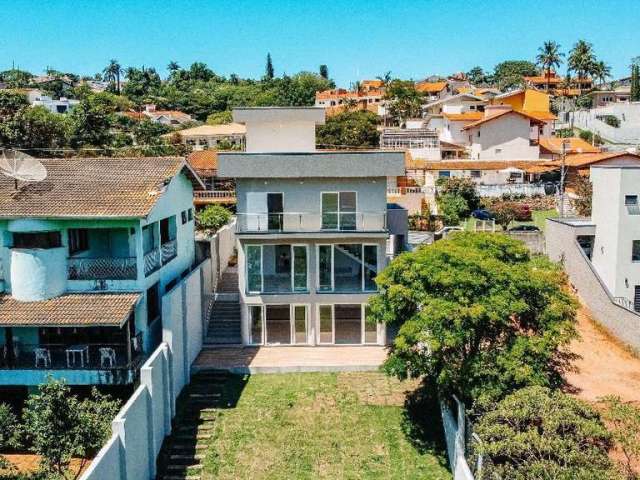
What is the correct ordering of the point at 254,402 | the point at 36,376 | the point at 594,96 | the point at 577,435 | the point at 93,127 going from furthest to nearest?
the point at 594,96, the point at 93,127, the point at 254,402, the point at 36,376, the point at 577,435

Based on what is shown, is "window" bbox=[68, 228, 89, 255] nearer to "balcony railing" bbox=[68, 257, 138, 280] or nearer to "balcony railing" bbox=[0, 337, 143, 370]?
"balcony railing" bbox=[68, 257, 138, 280]

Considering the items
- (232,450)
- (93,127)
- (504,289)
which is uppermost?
(93,127)

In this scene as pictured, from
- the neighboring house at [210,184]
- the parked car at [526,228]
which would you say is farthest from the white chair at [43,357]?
the parked car at [526,228]

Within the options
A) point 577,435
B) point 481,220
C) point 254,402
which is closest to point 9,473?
point 254,402

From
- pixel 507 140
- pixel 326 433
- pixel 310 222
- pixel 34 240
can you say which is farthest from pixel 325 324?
pixel 507 140

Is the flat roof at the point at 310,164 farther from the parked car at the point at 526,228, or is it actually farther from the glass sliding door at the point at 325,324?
the parked car at the point at 526,228

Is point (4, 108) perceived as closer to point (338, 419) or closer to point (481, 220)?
point (481, 220)

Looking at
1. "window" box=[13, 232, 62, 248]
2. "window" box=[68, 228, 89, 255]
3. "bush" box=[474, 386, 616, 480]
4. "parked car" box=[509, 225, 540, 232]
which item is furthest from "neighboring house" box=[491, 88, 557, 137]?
"bush" box=[474, 386, 616, 480]
